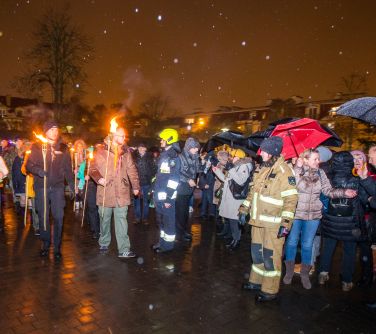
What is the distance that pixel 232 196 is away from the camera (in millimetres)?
7492

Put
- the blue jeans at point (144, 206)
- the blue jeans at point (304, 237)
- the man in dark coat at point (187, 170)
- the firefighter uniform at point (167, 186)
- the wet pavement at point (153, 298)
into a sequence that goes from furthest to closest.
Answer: the blue jeans at point (144, 206) < the man in dark coat at point (187, 170) < the firefighter uniform at point (167, 186) < the blue jeans at point (304, 237) < the wet pavement at point (153, 298)

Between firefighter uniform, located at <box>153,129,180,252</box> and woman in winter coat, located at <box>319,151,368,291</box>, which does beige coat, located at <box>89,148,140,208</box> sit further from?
woman in winter coat, located at <box>319,151,368,291</box>

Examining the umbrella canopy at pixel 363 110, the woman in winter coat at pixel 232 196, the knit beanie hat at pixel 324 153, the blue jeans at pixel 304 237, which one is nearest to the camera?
the umbrella canopy at pixel 363 110

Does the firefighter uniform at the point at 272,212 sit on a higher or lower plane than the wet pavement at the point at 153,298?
higher

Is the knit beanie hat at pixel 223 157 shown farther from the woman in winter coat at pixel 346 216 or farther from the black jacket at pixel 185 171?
the woman in winter coat at pixel 346 216

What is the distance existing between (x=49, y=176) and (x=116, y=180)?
114 cm

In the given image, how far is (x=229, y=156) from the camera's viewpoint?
28.5ft

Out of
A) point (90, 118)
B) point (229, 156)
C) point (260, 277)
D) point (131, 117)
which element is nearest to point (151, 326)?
point (260, 277)

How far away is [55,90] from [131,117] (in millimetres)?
25728

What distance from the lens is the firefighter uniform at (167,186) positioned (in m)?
6.75

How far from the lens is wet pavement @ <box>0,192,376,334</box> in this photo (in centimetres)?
417

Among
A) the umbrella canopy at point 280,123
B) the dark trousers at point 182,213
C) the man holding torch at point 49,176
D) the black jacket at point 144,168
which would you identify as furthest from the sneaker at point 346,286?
the black jacket at point 144,168

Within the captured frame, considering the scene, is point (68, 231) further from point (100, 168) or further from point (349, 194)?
point (349, 194)

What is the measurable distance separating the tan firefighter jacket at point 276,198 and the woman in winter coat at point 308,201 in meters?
0.71
